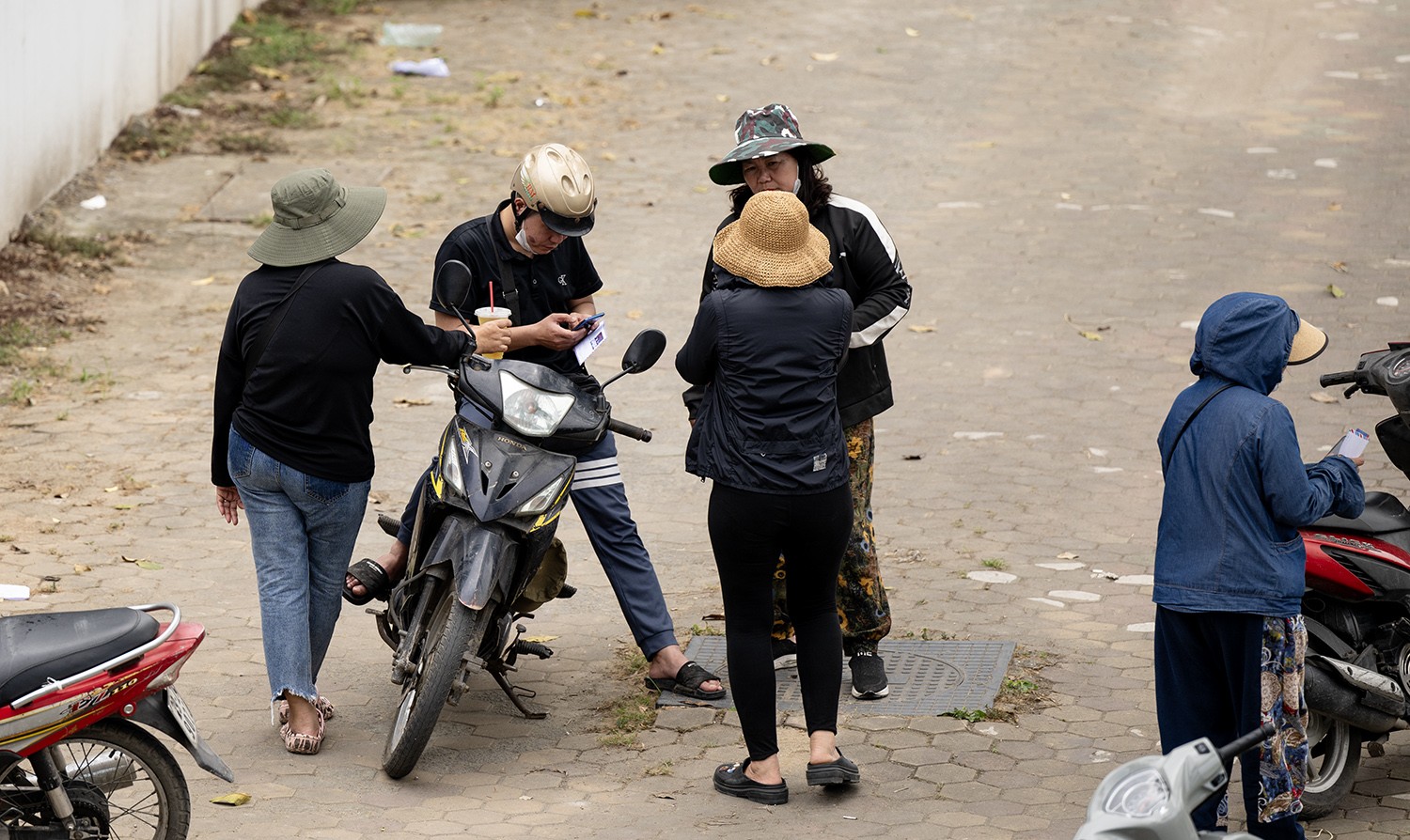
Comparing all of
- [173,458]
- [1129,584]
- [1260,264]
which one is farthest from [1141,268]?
[173,458]

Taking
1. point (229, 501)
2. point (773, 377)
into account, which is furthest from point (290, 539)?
point (773, 377)

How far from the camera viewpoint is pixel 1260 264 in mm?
10711

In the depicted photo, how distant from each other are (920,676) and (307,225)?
2.62 meters

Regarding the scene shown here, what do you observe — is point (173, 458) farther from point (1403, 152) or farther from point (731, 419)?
point (1403, 152)

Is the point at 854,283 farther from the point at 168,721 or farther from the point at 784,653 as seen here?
the point at 168,721

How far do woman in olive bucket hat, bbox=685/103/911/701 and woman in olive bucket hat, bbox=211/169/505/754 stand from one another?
3.55 ft

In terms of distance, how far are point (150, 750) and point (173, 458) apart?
3.90 metres

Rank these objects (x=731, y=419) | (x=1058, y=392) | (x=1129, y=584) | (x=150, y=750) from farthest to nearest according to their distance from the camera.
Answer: (x=1058, y=392)
(x=1129, y=584)
(x=731, y=419)
(x=150, y=750)

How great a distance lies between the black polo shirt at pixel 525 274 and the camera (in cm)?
564

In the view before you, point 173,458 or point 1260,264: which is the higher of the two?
point 1260,264

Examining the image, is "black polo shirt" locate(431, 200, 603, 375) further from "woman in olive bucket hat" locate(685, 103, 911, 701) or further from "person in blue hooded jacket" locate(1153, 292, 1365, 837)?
"person in blue hooded jacket" locate(1153, 292, 1365, 837)

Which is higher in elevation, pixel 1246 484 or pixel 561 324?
pixel 1246 484

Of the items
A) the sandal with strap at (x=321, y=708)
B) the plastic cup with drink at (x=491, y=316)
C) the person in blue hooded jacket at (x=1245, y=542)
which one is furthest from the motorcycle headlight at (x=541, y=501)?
the person in blue hooded jacket at (x=1245, y=542)

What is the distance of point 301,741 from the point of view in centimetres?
531
